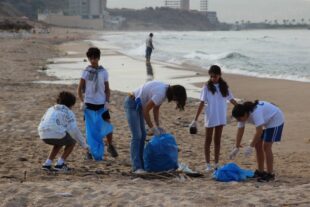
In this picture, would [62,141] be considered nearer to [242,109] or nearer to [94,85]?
[94,85]

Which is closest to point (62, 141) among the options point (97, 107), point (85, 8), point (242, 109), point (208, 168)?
point (97, 107)

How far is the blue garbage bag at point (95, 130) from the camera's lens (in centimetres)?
641

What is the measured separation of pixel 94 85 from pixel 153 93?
1.19m

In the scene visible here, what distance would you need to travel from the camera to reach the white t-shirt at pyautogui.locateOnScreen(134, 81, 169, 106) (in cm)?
538

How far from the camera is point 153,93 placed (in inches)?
215

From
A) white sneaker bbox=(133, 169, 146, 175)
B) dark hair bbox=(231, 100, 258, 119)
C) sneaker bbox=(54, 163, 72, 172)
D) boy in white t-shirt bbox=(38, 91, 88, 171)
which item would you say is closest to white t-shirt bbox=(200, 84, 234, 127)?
dark hair bbox=(231, 100, 258, 119)

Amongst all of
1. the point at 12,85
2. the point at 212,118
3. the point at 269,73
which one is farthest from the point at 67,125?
the point at 269,73

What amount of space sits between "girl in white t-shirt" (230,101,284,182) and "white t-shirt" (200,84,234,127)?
439 mm

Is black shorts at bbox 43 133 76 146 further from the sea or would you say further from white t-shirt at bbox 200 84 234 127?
the sea

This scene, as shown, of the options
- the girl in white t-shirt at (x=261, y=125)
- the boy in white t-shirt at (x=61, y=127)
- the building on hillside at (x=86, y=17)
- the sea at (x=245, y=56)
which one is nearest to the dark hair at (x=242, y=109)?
the girl in white t-shirt at (x=261, y=125)

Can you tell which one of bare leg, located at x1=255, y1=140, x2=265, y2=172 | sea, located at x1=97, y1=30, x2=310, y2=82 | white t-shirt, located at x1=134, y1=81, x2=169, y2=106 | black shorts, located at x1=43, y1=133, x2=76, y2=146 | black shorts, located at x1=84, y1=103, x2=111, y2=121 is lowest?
sea, located at x1=97, y1=30, x2=310, y2=82

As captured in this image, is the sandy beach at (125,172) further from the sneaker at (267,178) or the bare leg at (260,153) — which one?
the bare leg at (260,153)

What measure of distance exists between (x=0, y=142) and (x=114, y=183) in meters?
2.86

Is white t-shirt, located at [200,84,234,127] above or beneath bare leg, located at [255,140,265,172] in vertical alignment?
above
